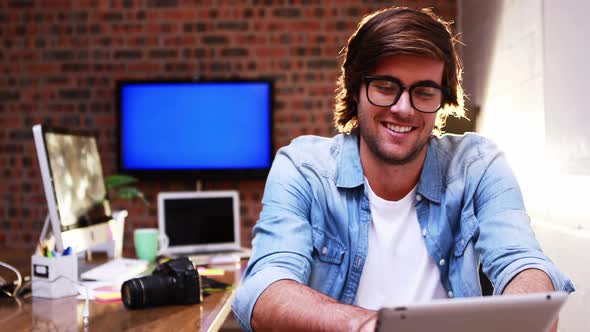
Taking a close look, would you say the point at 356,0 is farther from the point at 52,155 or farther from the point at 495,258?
the point at 495,258

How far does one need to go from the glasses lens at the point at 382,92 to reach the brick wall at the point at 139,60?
2.70 m

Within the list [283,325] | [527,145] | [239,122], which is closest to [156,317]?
[283,325]

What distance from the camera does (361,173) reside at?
4.89 feet

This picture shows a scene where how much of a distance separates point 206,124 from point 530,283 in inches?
120

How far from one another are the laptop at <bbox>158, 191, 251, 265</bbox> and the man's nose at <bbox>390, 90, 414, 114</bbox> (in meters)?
1.54

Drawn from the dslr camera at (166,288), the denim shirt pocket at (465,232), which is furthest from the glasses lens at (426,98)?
the dslr camera at (166,288)

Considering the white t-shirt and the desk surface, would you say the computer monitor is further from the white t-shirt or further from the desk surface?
the white t-shirt

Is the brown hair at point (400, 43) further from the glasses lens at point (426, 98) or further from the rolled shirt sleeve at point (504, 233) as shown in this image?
the rolled shirt sleeve at point (504, 233)

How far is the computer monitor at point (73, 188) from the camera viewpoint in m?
1.96

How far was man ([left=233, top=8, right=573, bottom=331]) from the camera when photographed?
1371 millimetres

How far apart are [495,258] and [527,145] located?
1.52 meters

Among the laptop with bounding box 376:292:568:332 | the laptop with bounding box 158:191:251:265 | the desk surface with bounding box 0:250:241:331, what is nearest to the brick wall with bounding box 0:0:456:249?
the laptop with bounding box 158:191:251:265

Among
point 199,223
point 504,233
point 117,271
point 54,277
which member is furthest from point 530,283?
point 199,223

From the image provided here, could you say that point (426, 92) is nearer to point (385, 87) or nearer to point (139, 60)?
point (385, 87)
